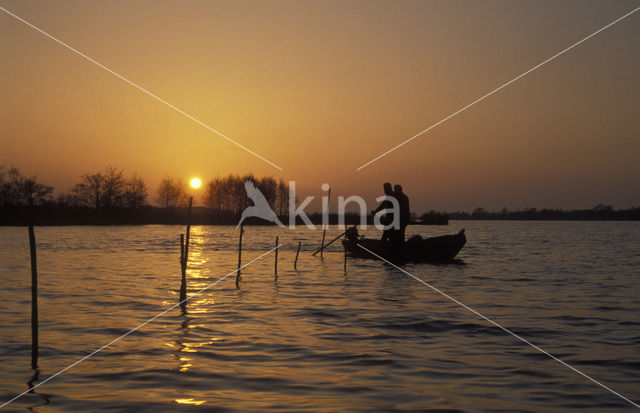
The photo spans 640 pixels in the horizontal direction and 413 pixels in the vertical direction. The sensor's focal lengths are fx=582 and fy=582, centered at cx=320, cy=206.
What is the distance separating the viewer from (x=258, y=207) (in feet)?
365

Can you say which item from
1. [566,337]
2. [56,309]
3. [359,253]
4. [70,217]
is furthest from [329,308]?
[70,217]

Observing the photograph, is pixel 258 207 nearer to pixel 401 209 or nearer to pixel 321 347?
pixel 401 209

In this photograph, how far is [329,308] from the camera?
1445 centimetres

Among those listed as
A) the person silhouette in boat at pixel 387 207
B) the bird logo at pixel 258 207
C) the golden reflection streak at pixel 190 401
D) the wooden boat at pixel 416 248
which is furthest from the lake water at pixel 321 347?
the bird logo at pixel 258 207

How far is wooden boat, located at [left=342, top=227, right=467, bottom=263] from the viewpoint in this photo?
84.5ft

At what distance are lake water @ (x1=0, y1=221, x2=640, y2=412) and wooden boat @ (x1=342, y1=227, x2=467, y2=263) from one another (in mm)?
5271

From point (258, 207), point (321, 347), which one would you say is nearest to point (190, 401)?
point (321, 347)

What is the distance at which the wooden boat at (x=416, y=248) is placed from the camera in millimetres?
25766

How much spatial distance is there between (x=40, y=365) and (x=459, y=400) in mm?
5850

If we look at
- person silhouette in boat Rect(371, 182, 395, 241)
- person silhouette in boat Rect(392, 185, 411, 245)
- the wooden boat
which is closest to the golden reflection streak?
person silhouette in boat Rect(371, 182, 395, 241)

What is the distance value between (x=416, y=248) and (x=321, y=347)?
18.2 metres

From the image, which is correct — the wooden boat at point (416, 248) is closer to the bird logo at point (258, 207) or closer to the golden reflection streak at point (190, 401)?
the golden reflection streak at point (190, 401)

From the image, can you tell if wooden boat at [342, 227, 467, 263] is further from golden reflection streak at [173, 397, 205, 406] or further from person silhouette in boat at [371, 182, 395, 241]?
golden reflection streak at [173, 397, 205, 406]

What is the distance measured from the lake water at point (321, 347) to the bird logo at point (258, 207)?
292 ft
